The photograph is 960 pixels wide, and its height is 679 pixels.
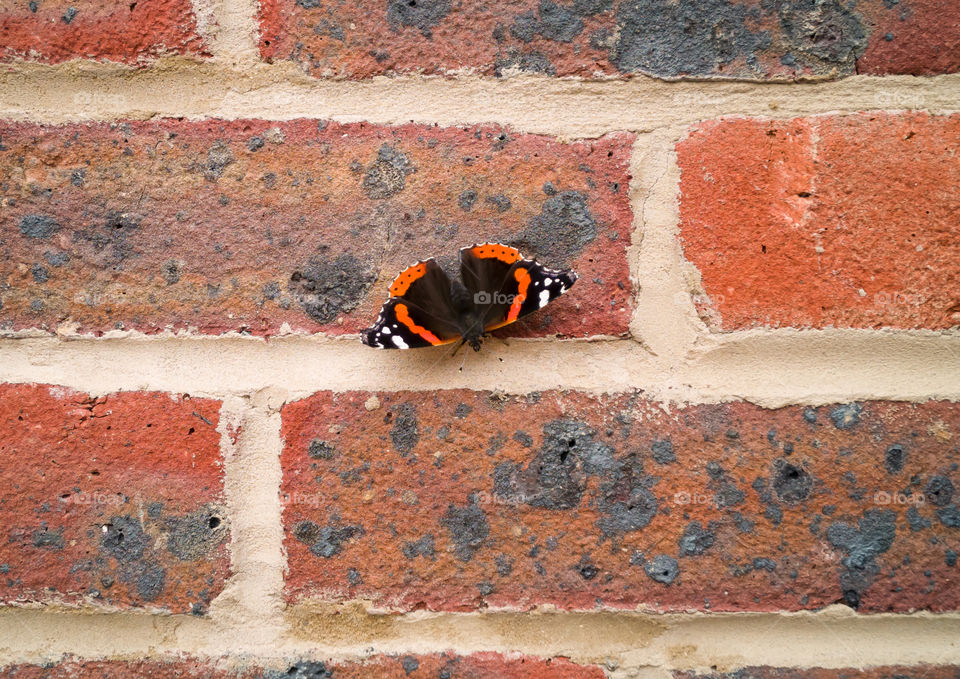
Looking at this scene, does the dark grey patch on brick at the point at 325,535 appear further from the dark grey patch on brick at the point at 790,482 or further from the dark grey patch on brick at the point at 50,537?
the dark grey patch on brick at the point at 790,482

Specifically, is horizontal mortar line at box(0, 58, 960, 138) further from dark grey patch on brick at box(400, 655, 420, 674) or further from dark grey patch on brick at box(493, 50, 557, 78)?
dark grey patch on brick at box(400, 655, 420, 674)

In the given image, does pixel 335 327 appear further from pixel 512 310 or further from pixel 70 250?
pixel 70 250

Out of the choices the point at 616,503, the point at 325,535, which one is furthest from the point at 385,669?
the point at 616,503

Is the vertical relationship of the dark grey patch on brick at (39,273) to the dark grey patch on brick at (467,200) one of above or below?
below

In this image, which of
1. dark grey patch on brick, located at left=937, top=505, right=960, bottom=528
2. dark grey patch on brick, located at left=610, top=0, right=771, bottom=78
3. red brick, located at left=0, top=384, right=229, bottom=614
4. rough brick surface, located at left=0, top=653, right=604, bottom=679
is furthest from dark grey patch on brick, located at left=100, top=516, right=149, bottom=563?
dark grey patch on brick, located at left=937, top=505, right=960, bottom=528

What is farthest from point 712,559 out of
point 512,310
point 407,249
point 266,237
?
point 266,237

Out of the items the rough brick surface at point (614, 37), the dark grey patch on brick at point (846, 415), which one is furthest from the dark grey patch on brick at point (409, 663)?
the rough brick surface at point (614, 37)
